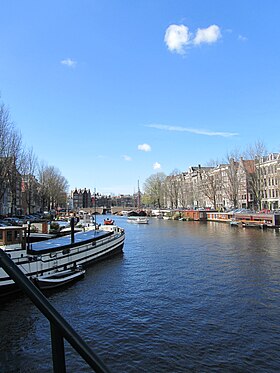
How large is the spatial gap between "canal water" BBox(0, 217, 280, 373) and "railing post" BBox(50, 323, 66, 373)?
33.5 feet

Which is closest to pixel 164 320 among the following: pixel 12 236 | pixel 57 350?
pixel 12 236

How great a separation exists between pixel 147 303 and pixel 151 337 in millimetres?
4489

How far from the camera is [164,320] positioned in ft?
50.6

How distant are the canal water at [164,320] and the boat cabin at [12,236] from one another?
13.4 ft

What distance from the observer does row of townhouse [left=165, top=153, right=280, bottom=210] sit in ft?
274

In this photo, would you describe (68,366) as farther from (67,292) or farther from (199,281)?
(199,281)

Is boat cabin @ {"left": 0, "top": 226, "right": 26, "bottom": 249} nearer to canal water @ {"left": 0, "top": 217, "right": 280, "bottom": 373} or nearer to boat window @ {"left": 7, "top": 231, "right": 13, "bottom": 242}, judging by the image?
boat window @ {"left": 7, "top": 231, "right": 13, "bottom": 242}

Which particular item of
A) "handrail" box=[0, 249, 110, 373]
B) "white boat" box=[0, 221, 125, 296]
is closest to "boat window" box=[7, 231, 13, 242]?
"white boat" box=[0, 221, 125, 296]

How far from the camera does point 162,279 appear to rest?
2333 centimetres

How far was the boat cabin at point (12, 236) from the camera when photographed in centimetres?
2130

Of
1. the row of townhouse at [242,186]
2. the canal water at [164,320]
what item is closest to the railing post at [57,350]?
the canal water at [164,320]

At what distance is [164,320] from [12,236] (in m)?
12.1

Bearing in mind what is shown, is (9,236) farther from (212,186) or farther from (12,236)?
(212,186)

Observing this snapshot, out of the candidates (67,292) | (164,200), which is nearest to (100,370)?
(67,292)
